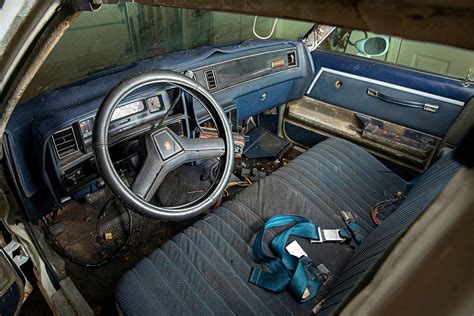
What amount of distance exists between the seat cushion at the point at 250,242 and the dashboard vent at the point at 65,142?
58cm

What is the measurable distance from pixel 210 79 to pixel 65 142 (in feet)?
2.77

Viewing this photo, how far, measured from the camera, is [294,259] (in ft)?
4.18

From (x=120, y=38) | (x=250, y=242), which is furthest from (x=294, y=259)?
(x=120, y=38)

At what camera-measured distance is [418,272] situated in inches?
13.6

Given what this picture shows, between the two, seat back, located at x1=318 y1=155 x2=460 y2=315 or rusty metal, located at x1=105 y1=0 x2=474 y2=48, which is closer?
rusty metal, located at x1=105 y1=0 x2=474 y2=48

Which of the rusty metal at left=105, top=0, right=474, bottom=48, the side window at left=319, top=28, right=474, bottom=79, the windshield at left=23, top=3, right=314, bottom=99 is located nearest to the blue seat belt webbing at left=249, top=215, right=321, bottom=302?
the rusty metal at left=105, top=0, right=474, bottom=48

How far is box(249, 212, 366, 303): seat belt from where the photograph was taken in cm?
119

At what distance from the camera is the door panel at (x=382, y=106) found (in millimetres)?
1982

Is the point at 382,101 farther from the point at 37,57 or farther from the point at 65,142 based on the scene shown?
the point at 37,57

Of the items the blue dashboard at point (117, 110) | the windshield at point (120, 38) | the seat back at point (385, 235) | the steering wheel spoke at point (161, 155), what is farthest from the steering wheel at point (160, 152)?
the windshield at point (120, 38)

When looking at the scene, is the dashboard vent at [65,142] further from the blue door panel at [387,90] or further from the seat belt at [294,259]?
the blue door panel at [387,90]

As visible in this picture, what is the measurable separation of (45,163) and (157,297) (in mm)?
741

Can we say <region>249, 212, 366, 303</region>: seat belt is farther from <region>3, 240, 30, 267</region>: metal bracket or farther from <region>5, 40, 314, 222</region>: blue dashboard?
<region>3, 240, 30, 267</region>: metal bracket

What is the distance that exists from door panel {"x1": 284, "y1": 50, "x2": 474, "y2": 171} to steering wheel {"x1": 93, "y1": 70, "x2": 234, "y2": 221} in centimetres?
109
